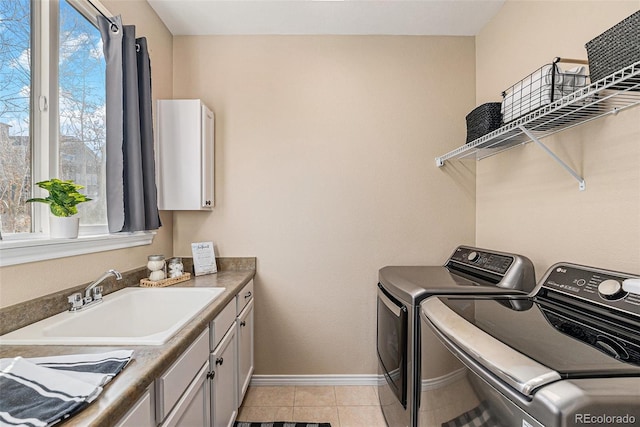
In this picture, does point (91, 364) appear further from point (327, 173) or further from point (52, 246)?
point (327, 173)

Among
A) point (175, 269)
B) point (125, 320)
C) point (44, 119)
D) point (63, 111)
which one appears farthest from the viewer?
point (175, 269)

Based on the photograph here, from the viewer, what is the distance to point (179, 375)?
44.4 inches

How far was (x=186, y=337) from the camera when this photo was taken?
1.12m

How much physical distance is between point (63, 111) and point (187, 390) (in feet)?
4.49

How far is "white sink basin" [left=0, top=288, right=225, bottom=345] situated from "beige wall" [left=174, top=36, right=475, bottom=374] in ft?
2.39

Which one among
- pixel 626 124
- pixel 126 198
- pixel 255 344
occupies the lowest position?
pixel 255 344

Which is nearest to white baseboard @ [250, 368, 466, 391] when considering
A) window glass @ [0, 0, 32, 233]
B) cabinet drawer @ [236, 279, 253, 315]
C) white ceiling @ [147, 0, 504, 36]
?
cabinet drawer @ [236, 279, 253, 315]

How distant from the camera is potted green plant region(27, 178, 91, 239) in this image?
1304 millimetres

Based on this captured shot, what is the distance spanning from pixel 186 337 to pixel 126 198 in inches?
40.7

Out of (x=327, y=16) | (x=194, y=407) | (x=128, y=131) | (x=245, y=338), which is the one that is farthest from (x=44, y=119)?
(x=327, y=16)

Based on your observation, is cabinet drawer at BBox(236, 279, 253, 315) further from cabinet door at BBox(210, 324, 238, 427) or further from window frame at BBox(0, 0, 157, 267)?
window frame at BBox(0, 0, 157, 267)

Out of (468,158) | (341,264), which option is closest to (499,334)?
(341,264)

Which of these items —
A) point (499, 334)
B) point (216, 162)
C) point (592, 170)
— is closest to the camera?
point (499, 334)

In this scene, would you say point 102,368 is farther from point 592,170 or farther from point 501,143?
point 501,143
